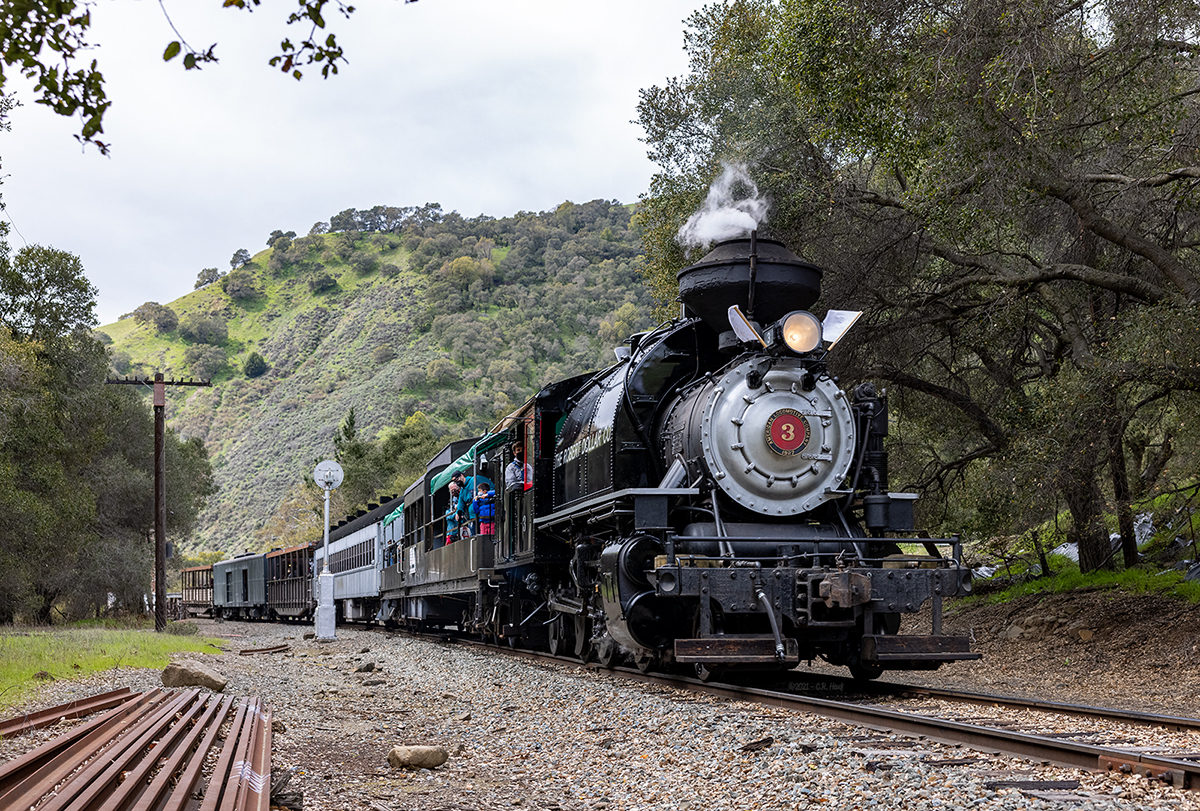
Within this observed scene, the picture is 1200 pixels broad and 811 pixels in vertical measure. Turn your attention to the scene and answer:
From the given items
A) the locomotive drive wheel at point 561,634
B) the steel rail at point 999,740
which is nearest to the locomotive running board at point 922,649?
the steel rail at point 999,740

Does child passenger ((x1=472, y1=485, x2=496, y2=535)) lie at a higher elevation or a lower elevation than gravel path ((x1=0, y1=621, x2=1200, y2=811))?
higher

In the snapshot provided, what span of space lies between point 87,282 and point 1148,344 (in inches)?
1215

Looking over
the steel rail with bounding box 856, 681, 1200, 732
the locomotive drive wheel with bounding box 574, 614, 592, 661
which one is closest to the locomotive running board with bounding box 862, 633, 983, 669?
the steel rail with bounding box 856, 681, 1200, 732

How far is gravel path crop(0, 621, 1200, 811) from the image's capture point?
5.29 m

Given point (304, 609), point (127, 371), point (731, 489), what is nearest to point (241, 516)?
point (127, 371)

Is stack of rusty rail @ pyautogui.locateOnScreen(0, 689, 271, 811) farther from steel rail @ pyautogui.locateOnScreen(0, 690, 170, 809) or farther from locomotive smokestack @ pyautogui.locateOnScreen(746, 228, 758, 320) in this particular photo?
locomotive smokestack @ pyautogui.locateOnScreen(746, 228, 758, 320)

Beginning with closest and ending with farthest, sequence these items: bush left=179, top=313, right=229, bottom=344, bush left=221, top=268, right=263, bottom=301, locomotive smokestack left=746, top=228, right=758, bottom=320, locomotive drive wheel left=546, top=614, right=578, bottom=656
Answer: locomotive smokestack left=746, top=228, right=758, bottom=320, locomotive drive wheel left=546, top=614, right=578, bottom=656, bush left=179, top=313, right=229, bottom=344, bush left=221, top=268, right=263, bottom=301

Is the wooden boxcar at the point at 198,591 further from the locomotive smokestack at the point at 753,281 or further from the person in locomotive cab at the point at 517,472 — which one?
the locomotive smokestack at the point at 753,281

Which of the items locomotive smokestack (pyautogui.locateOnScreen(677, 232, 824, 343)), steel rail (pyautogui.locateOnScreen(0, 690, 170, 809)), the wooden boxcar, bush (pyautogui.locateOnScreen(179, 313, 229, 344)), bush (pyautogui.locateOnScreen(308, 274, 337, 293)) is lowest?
the wooden boxcar

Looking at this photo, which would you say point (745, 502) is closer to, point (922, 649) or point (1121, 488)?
point (922, 649)

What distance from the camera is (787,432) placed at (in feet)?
32.1

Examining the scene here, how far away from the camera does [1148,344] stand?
35.7 ft

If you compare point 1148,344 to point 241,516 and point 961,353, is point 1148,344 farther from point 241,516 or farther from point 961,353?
point 241,516

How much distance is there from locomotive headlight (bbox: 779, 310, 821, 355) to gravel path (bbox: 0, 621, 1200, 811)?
3413 millimetres
